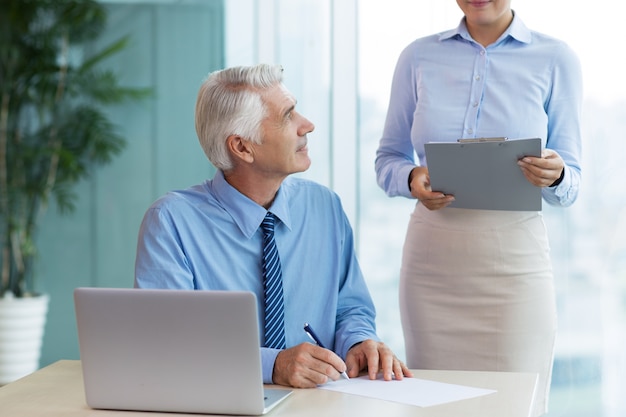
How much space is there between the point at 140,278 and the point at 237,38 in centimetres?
267

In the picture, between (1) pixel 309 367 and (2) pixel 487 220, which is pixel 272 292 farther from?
(2) pixel 487 220

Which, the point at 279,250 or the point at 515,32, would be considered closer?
the point at 279,250

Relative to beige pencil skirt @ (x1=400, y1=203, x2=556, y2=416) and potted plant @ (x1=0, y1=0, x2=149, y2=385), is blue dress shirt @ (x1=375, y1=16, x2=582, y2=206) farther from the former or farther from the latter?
potted plant @ (x1=0, y1=0, x2=149, y2=385)

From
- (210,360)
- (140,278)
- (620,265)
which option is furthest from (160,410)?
(620,265)

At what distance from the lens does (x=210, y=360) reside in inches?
57.7

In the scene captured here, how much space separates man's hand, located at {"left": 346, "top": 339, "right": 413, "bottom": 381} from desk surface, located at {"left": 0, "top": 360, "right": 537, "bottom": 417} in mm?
49

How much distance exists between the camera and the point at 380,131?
4.14 m

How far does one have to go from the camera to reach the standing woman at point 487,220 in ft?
8.05

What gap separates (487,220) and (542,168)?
0.99 ft

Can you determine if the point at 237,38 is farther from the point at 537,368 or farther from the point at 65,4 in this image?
the point at 537,368

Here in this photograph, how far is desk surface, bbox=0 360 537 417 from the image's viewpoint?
1495mm

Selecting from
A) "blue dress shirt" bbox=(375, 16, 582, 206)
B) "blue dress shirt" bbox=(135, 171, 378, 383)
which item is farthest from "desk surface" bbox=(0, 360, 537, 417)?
"blue dress shirt" bbox=(375, 16, 582, 206)

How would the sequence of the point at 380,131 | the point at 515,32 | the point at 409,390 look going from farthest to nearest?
the point at 380,131 < the point at 515,32 < the point at 409,390

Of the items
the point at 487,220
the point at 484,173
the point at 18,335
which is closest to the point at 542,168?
the point at 484,173
